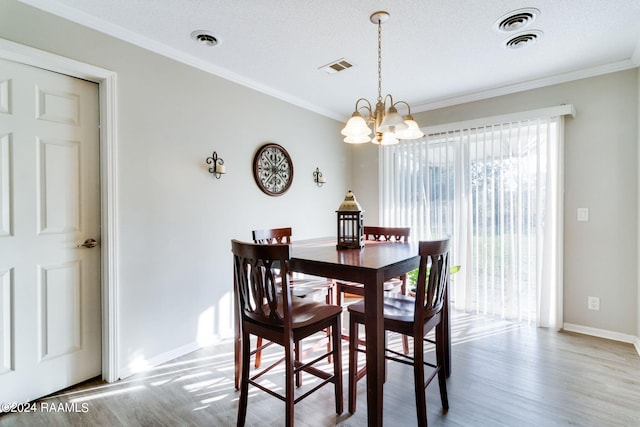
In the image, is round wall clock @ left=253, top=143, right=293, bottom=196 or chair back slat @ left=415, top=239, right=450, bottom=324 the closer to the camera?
chair back slat @ left=415, top=239, right=450, bottom=324

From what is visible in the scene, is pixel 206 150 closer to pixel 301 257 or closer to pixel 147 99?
pixel 147 99

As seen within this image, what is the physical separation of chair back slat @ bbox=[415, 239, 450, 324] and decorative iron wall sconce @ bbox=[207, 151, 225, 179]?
1.92 metres

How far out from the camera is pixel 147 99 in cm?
242

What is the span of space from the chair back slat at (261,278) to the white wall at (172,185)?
1046 millimetres

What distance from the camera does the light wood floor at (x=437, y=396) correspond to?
5.94 feet

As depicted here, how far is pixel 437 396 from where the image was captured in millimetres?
2037

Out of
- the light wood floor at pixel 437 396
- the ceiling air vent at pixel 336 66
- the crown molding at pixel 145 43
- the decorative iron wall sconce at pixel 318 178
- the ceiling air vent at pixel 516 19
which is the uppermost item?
the ceiling air vent at pixel 336 66

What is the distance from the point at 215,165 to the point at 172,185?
0.42m

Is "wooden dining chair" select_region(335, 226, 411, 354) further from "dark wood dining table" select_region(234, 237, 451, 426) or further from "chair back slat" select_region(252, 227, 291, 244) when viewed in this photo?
"dark wood dining table" select_region(234, 237, 451, 426)

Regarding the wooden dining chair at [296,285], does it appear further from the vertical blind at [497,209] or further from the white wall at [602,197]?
the white wall at [602,197]

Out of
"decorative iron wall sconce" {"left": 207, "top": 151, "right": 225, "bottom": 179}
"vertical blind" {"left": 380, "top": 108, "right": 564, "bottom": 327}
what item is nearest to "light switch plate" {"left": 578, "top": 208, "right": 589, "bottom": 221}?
"vertical blind" {"left": 380, "top": 108, "right": 564, "bottom": 327}

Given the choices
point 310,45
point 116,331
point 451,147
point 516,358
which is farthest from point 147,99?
point 516,358

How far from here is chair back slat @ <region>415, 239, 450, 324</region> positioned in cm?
163

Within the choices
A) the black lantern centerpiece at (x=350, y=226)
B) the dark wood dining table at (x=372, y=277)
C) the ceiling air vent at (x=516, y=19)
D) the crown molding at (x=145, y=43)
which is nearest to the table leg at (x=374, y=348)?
the dark wood dining table at (x=372, y=277)
